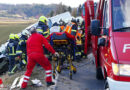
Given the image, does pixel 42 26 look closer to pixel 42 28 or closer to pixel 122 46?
pixel 42 28

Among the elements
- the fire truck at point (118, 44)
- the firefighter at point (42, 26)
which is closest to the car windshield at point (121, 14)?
the fire truck at point (118, 44)

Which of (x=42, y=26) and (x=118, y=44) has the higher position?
(x=42, y=26)

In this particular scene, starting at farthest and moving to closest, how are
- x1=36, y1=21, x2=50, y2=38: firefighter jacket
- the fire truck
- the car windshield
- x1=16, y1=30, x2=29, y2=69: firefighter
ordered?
1. x1=16, y1=30, x2=29, y2=69: firefighter
2. x1=36, y1=21, x2=50, y2=38: firefighter jacket
3. the car windshield
4. the fire truck

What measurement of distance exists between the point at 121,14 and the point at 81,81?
3265 millimetres

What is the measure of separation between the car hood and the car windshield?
203 mm

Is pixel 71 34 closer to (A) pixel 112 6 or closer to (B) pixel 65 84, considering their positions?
(B) pixel 65 84

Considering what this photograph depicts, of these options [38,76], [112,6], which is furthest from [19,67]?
[112,6]

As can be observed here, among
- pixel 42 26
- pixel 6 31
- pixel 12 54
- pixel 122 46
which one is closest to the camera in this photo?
pixel 122 46

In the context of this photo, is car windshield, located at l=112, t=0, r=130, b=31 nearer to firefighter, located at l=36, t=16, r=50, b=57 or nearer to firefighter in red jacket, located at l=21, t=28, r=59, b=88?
firefighter in red jacket, located at l=21, t=28, r=59, b=88

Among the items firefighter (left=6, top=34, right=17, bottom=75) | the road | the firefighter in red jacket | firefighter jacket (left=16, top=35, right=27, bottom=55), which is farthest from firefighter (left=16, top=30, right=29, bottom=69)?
the firefighter in red jacket

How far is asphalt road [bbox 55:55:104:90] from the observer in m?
5.71

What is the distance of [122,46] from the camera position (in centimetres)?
311

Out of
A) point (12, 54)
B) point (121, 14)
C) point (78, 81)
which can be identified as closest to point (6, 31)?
point (12, 54)

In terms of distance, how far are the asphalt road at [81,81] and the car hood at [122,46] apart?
265 centimetres
